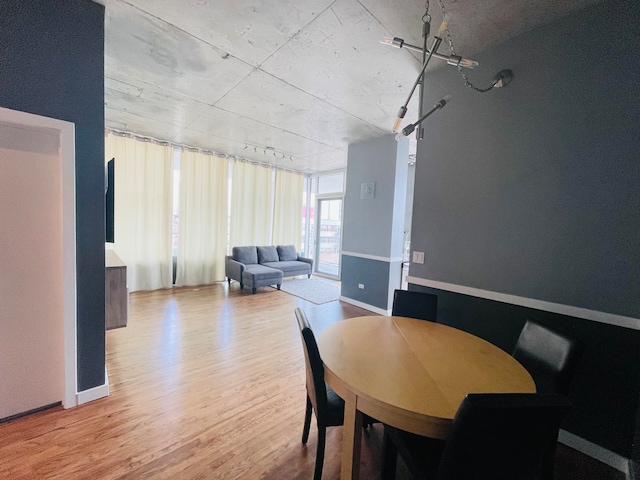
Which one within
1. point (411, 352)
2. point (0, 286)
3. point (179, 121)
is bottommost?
point (411, 352)

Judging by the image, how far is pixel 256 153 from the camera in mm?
5520

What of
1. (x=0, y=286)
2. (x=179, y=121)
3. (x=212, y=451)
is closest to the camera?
(x=212, y=451)

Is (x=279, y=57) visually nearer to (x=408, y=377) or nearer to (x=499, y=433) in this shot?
(x=408, y=377)

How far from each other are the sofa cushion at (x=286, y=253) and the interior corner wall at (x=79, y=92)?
4509 mm

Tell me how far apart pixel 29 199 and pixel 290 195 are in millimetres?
5327

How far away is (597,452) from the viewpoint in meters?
1.59

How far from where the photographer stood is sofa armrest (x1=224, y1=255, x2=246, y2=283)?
516 cm

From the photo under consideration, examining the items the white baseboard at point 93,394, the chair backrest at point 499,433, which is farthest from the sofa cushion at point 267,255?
the chair backrest at point 499,433

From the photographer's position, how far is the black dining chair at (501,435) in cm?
81

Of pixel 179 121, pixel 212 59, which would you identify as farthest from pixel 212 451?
pixel 179 121

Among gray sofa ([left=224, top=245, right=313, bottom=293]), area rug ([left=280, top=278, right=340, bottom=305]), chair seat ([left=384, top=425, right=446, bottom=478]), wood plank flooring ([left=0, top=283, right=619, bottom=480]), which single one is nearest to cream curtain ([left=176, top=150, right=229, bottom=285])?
gray sofa ([left=224, top=245, right=313, bottom=293])

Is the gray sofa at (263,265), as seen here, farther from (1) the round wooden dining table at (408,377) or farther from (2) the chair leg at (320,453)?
(2) the chair leg at (320,453)

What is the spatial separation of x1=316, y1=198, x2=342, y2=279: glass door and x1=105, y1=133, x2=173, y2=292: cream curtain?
3719 millimetres

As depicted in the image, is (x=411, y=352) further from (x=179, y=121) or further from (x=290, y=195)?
(x=290, y=195)
